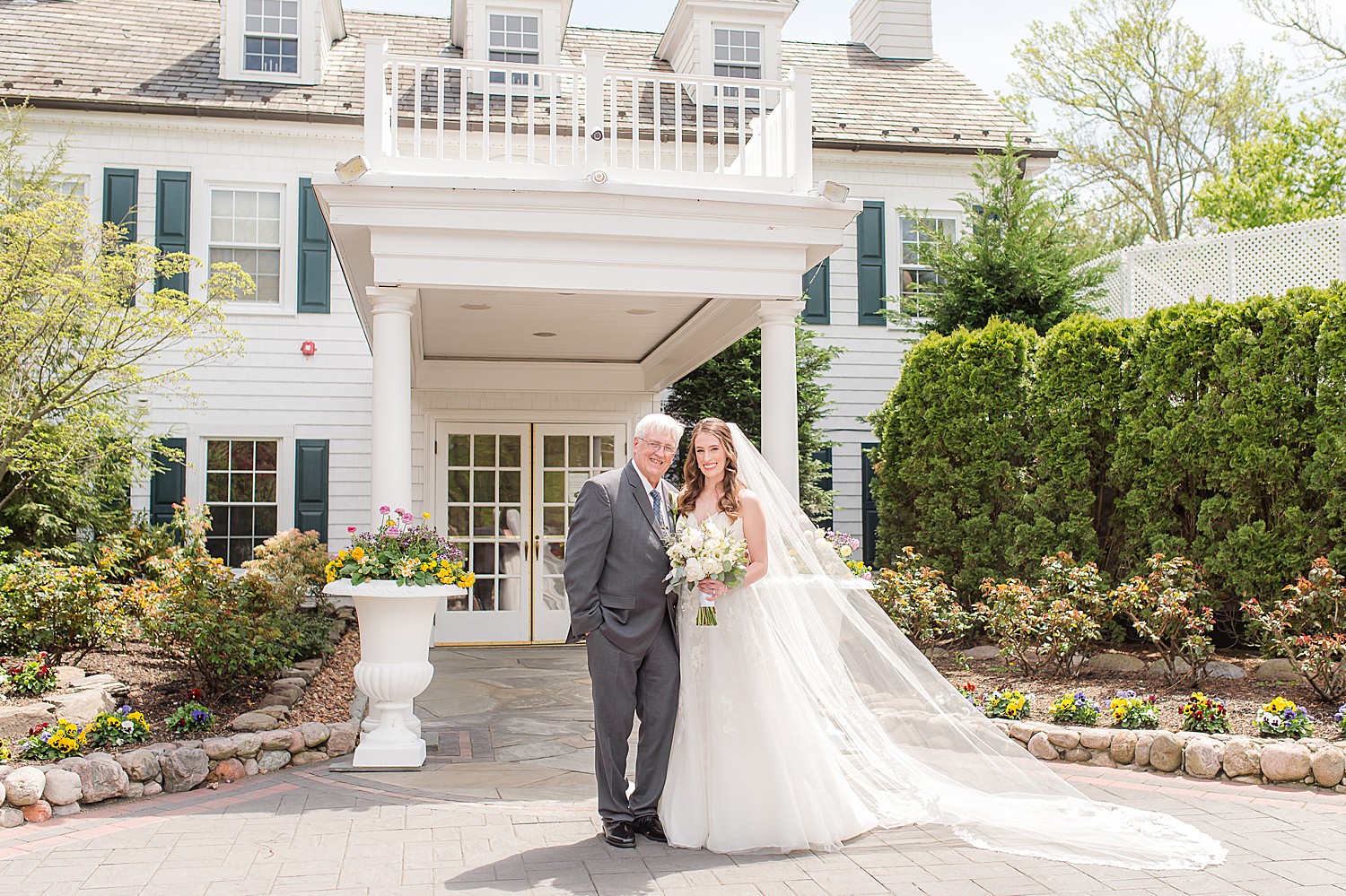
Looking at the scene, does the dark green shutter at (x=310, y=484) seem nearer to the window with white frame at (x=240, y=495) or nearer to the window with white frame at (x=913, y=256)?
the window with white frame at (x=240, y=495)

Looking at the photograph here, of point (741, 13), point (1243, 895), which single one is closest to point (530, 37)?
point (741, 13)

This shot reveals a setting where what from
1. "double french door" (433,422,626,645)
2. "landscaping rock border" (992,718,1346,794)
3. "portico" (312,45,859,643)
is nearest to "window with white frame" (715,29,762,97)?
"double french door" (433,422,626,645)

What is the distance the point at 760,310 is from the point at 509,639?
18.4 feet

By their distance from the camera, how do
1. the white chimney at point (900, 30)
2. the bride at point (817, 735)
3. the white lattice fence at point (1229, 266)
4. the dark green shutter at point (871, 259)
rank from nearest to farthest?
the bride at point (817, 735)
the white lattice fence at point (1229, 266)
the dark green shutter at point (871, 259)
the white chimney at point (900, 30)

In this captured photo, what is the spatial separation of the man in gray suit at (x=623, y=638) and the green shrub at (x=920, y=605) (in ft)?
11.7

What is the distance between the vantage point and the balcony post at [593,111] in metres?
6.68

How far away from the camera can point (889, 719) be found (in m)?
5.12

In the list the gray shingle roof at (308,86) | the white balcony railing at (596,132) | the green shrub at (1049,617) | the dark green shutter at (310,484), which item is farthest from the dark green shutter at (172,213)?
the green shrub at (1049,617)

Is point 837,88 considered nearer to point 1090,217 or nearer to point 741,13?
point 741,13

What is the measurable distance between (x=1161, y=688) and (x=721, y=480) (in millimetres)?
3942

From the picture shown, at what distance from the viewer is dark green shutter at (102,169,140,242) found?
12180 mm

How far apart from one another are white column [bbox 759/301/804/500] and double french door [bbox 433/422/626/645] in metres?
4.50

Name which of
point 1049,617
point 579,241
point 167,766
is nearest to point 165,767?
point 167,766

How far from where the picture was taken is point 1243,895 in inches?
152
